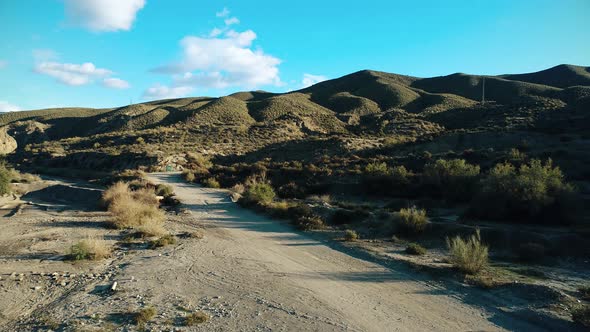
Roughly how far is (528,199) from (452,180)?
6.87m

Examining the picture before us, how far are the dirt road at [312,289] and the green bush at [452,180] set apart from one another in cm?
1052

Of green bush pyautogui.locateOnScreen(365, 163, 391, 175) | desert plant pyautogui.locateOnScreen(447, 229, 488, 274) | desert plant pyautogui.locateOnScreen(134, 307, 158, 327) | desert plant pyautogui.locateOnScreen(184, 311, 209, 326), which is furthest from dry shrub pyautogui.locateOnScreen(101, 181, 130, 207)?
desert plant pyautogui.locateOnScreen(447, 229, 488, 274)

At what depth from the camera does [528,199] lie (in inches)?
558

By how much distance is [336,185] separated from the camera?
26.5 meters

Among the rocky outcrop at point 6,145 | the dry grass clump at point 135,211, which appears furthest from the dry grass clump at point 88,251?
the rocky outcrop at point 6,145

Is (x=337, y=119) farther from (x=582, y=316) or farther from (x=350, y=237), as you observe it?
(x=582, y=316)

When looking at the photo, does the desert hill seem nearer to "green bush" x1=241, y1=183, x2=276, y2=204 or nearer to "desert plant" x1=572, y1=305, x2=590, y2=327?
"green bush" x1=241, y1=183, x2=276, y2=204

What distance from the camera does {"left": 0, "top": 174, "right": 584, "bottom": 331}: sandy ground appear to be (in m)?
6.52

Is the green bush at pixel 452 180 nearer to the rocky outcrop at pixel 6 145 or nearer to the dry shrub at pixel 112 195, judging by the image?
the dry shrub at pixel 112 195

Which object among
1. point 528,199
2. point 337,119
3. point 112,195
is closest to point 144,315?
point 528,199

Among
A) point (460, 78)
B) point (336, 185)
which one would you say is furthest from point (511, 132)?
point (460, 78)

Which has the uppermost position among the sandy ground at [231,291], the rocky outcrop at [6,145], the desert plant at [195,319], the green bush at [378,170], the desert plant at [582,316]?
the rocky outcrop at [6,145]

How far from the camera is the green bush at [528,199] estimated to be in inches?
549

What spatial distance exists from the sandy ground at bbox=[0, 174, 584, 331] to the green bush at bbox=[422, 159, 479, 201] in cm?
1070
